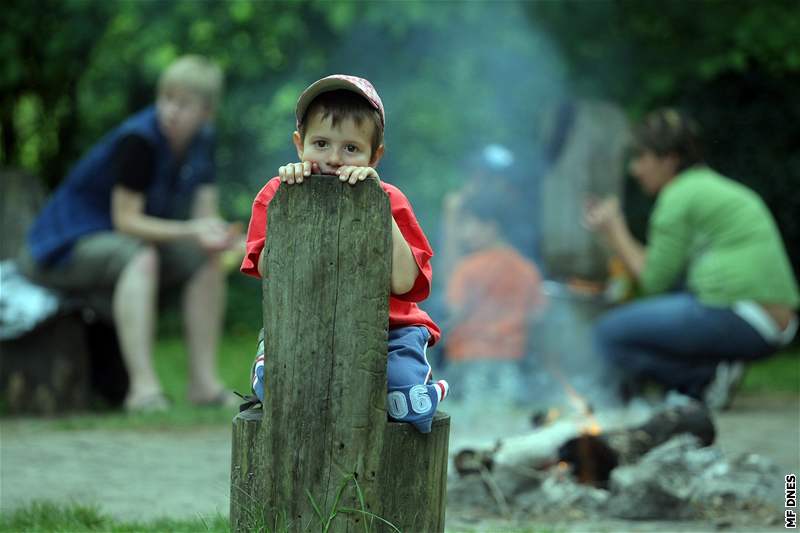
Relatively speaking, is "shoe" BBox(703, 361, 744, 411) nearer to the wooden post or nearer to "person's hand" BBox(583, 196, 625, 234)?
"person's hand" BBox(583, 196, 625, 234)

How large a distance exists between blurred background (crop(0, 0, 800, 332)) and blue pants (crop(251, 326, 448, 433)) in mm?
5835

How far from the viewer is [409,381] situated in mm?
3178

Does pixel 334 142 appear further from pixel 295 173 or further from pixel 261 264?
pixel 261 264

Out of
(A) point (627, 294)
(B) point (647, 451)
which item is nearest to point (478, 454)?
(B) point (647, 451)

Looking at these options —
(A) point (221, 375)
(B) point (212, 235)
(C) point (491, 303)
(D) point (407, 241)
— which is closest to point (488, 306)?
(C) point (491, 303)

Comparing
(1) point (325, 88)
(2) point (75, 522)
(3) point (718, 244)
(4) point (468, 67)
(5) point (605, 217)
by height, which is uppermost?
(4) point (468, 67)

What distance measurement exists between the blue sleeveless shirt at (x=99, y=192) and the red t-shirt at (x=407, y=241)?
4.14 m

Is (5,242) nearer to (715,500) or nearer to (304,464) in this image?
(715,500)

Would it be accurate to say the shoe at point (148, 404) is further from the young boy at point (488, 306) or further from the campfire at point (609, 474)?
the campfire at point (609, 474)

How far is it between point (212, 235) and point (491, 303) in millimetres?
1683

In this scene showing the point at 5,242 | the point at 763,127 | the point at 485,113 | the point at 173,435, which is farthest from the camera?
the point at 763,127

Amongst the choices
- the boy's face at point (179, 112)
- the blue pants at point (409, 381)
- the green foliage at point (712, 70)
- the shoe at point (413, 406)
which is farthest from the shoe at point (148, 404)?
the green foliage at point (712, 70)

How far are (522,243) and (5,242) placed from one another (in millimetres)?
3533

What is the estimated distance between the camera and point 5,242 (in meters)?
8.45
